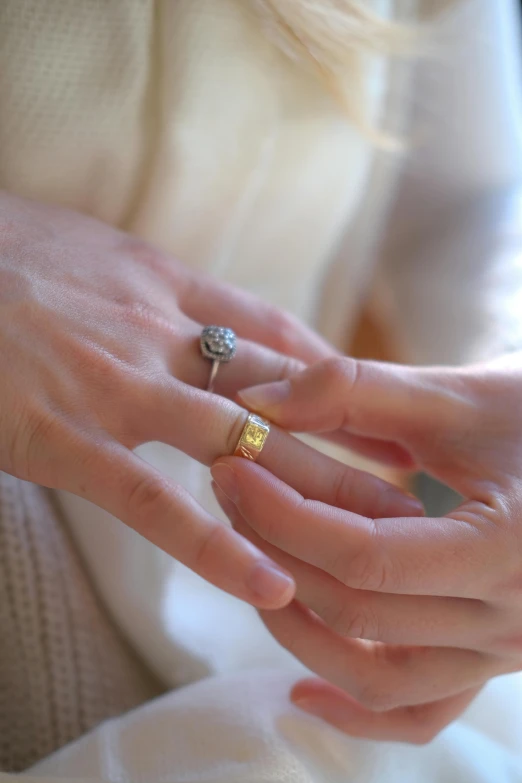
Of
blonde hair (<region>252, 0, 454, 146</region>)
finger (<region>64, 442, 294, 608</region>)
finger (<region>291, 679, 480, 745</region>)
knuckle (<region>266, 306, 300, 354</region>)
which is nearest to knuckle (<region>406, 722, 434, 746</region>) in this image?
finger (<region>291, 679, 480, 745</region>)

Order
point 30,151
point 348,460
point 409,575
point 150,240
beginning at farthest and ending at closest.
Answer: point 348,460 < point 150,240 < point 30,151 < point 409,575

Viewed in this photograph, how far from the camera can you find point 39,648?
0.56 metres

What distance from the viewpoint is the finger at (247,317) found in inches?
23.1

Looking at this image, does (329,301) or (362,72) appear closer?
(362,72)

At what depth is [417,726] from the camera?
528mm

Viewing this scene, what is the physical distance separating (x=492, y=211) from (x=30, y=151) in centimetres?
61

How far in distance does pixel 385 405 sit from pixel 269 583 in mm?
202

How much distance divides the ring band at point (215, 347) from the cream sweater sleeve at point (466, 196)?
35 centimetres

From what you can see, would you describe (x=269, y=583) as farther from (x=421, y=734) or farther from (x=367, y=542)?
(x=421, y=734)

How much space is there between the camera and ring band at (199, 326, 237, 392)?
1.73 ft

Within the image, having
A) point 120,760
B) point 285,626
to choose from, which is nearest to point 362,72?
point 285,626

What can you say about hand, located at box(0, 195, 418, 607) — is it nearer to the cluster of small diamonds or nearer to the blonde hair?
the cluster of small diamonds

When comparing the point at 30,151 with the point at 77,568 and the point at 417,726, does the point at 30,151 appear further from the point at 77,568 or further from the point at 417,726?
the point at 417,726

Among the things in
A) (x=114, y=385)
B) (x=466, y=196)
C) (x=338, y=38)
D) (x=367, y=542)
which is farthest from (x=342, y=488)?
(x=466, y=196)
